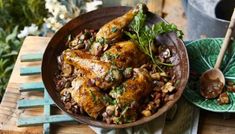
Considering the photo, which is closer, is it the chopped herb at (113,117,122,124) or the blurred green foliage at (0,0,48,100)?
the chopped herb at (113,117,122,124)

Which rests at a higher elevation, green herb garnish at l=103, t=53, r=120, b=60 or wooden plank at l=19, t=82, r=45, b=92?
green herb garnish at l=103, t=53, r=120, b=60

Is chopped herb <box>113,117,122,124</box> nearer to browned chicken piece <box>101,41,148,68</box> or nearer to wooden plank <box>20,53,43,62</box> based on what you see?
browned chicken piece <box>101,41,148,68</box>

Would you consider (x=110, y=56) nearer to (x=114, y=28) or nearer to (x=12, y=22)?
(x=114, y=28)

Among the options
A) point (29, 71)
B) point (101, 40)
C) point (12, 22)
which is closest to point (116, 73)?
point (101, 40)

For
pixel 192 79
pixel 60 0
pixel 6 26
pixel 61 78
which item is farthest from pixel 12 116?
pixel 6 26

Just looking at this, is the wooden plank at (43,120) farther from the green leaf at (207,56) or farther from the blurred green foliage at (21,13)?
the blurred green foliage at (21,13)

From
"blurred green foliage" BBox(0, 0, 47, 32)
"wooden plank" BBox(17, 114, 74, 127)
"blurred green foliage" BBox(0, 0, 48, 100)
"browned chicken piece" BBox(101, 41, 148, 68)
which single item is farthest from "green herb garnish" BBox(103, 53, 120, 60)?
"blurred green foliage" BBox(0, 0, 47, 32)
